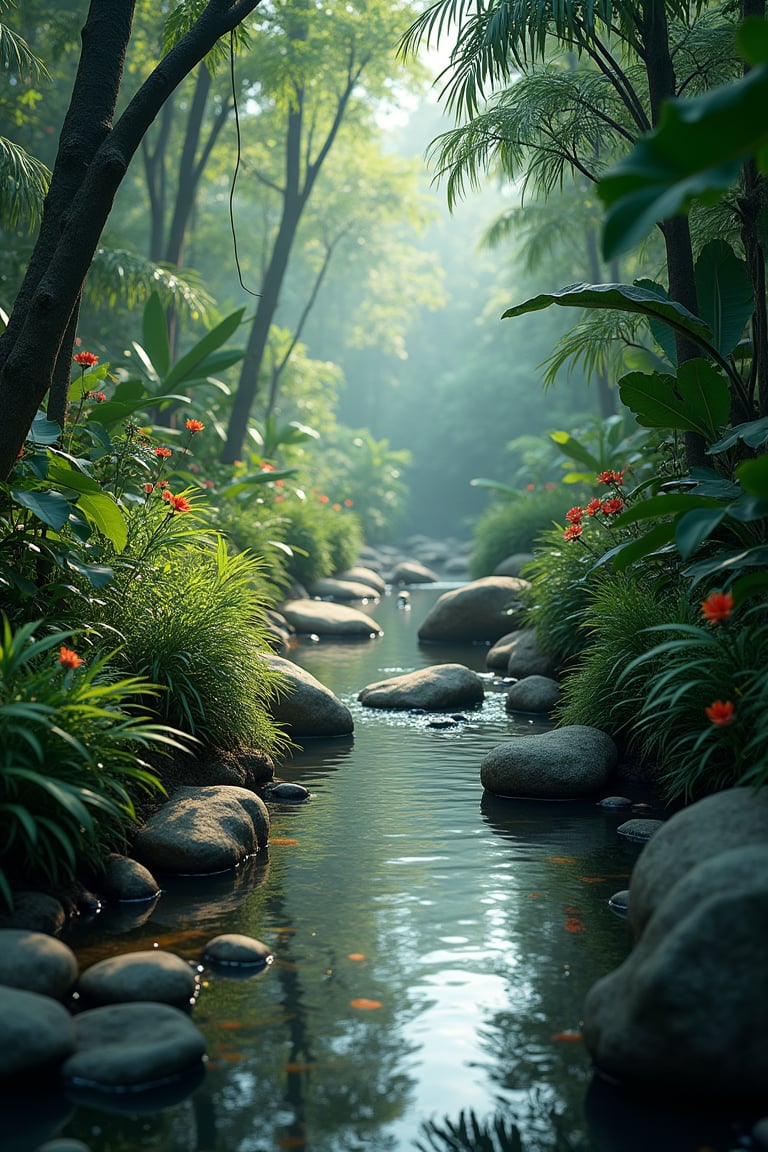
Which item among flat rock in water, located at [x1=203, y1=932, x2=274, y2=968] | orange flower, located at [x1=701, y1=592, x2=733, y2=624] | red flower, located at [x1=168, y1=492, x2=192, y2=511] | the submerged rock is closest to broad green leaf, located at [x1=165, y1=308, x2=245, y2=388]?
the submerged rock

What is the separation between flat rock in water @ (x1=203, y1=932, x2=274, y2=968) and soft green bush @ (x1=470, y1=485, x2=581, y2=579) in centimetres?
1167

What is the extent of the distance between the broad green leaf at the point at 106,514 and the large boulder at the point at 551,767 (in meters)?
2.34

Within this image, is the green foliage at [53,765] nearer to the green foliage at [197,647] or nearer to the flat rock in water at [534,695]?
the green foliage at [197,647]

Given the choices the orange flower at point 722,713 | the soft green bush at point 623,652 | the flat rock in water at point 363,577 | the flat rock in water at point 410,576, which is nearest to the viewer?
the orange flower at point 722,713

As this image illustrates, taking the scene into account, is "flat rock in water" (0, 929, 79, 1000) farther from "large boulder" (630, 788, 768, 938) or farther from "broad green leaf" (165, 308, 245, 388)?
"broad green leaf" (165, 308, 245, 388)

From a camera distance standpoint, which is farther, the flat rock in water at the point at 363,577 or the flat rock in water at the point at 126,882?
the flat rock in water at the point at 363,577

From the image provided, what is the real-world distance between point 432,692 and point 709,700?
11.8 ft

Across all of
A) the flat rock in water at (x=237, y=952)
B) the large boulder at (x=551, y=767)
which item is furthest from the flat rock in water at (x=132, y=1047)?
the large boulder at (x=551, y=767)

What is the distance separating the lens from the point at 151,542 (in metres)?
6.12

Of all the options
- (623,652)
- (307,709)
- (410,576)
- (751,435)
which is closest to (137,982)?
(623,652)

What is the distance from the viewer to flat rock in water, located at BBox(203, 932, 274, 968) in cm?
390

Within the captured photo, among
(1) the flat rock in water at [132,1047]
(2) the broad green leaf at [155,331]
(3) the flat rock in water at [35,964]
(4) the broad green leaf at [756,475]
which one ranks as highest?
(2) the broad green leaf at [155,331]

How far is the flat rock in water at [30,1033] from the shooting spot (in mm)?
2998

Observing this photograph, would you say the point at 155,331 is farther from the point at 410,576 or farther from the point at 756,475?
the point at 410,576
